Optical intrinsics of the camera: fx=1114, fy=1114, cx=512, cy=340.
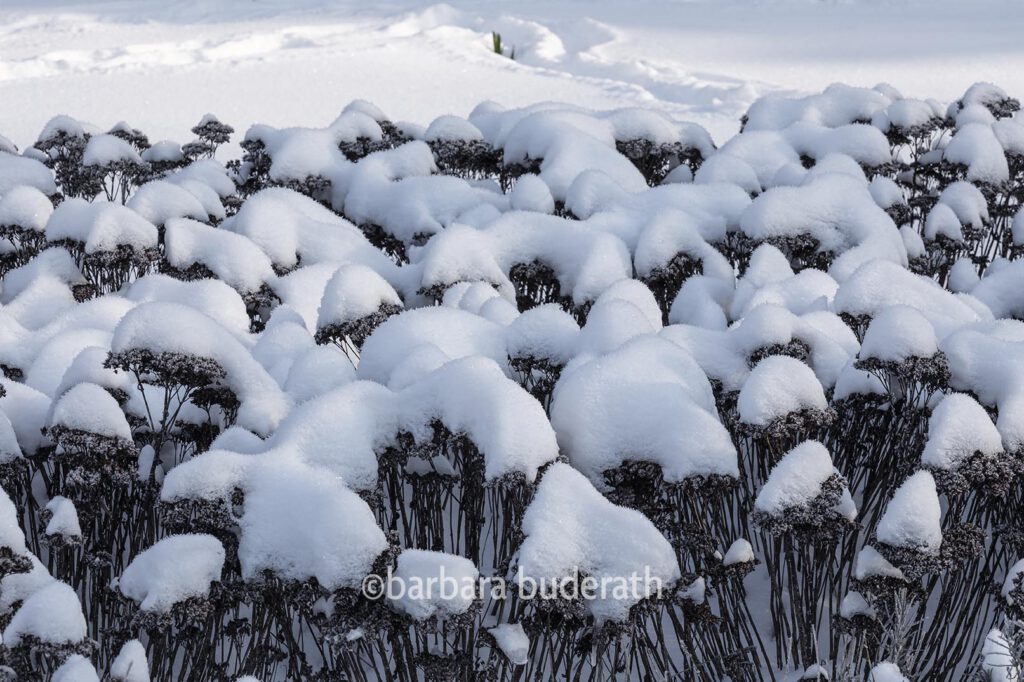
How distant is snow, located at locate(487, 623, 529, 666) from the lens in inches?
93.7

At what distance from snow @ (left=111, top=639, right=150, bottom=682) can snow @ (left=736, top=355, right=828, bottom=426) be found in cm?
148

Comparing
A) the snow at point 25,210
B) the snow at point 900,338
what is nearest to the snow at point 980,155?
the snow at point 900,338

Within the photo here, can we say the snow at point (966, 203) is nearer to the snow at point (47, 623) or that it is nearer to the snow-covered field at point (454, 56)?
the snow at point (47, 623)

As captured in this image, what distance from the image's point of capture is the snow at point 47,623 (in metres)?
2.28

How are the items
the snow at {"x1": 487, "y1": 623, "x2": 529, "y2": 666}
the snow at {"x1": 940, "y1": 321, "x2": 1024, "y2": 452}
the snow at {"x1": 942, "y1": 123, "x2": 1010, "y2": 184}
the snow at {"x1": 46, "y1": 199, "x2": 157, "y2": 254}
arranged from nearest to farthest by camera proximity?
the snow at {"x1": 487, "y1": 623, "x2": 529, "y2": 666} → the snow at {"x1": 940, "y1": 321, "x2": 1024, "y2": 452} → the snow at {"x1": 46, "y1": 199, "x2": 157, "y2": 254} → the snow at {"x1": 942, "y1": 123, "x2": 1010, "y2": 184}

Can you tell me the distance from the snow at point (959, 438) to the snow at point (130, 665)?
5.90 feet

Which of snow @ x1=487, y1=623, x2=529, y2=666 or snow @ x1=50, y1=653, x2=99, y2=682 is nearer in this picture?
snow @ x1=50, y1=653, x2=99, y2=682

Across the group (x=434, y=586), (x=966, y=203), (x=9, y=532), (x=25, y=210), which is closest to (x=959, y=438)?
(x=434, y=586)

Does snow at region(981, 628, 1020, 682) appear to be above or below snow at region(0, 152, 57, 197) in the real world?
below

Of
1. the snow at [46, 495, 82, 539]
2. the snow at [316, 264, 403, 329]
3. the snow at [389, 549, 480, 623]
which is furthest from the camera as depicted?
the snow at [316, 264, 403, 329]

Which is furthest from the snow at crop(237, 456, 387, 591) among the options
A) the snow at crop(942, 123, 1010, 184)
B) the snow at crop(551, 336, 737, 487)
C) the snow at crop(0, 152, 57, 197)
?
the snow at crop(942, 123, 1010, 184)

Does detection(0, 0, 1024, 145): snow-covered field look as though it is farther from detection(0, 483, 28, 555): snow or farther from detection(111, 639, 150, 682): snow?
detection(111, 639, 150, 682): snow

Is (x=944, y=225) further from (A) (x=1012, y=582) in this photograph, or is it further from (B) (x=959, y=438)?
(A) (x=1012, y=582)

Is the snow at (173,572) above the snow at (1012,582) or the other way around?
above
